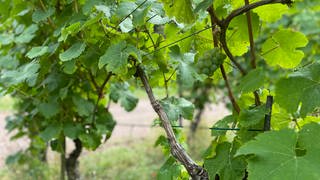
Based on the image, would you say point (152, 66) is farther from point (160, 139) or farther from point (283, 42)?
point (283, 42)

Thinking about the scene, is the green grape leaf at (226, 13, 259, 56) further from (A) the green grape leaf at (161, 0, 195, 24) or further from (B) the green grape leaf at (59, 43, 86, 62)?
(B) the green grape leaf at (59, 43, 86, 62)

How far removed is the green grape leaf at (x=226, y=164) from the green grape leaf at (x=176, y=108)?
37 centimetres

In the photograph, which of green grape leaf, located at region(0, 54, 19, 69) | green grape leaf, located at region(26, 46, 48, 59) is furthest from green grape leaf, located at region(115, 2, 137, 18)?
green grape leaf, located at region(0, 54, 19, 69)

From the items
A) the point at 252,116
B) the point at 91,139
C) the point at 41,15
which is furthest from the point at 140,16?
the point at 91,139

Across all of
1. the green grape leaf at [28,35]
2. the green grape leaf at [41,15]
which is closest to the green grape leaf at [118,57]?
the green grape leaf at [41,15]

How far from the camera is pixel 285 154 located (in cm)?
115

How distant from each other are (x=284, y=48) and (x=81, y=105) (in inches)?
54.6

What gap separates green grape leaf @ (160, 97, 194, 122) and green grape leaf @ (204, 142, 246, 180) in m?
0.37

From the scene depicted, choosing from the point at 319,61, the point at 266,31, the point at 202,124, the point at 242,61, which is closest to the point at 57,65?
the point at 319,61

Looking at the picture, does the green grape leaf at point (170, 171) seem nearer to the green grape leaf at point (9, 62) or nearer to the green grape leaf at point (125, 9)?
the green grape leaf at point (125, 9)

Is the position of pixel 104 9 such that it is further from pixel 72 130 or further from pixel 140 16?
pixel 72 130

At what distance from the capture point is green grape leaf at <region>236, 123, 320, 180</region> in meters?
1.12

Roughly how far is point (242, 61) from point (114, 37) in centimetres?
343

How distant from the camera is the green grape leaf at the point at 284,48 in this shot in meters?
1.55
